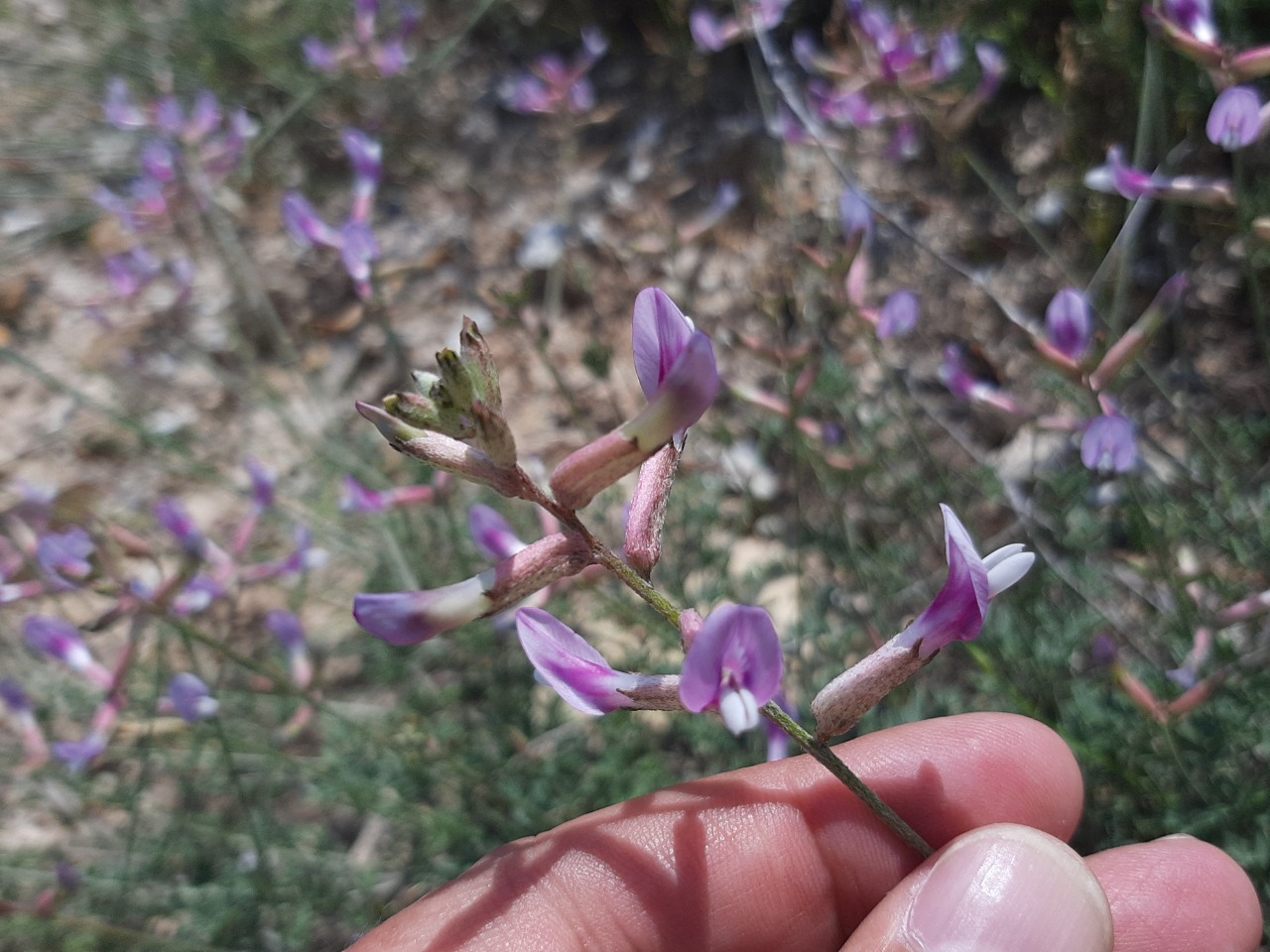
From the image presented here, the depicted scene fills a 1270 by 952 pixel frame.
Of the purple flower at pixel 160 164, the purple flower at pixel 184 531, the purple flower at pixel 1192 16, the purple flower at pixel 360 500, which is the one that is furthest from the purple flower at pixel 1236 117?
the purple flower at pixel 160 164

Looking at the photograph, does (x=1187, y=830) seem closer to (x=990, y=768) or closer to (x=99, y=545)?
(x=990, y=768)

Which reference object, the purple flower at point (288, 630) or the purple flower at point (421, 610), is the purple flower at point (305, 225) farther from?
the purple flower at point (421, 610)

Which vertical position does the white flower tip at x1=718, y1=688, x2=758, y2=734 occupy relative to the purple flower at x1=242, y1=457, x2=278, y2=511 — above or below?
above

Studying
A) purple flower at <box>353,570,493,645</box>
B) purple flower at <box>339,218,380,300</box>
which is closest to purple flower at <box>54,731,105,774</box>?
purple flower at <box>339,218,380,300</box>

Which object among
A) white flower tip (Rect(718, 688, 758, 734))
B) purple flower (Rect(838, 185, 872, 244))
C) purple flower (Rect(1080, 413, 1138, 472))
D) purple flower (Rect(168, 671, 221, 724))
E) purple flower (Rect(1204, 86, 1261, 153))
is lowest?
purple flower (Rect(168, 671, 221, 724))

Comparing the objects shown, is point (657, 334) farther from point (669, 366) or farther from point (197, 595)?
point (197, 595)

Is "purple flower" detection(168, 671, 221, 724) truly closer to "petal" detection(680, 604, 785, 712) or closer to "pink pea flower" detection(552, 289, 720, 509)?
"pink pea flower" detection(552, 289, 720, 509)

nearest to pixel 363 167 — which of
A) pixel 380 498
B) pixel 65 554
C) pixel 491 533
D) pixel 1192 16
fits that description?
pixel 380 498
